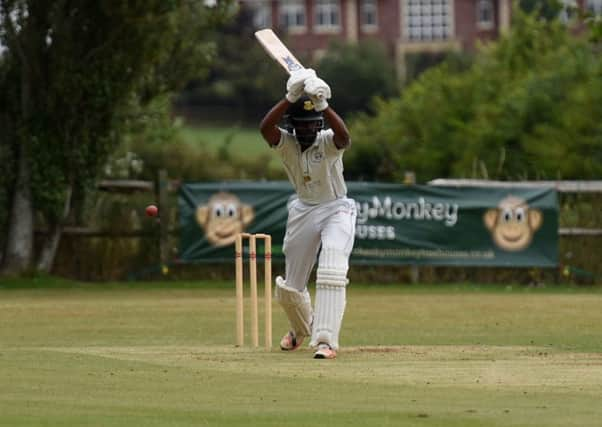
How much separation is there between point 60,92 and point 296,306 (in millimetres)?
10463

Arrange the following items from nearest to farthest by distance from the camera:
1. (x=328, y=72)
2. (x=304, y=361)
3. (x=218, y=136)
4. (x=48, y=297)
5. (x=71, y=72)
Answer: (x=304, y=361), (x=48, y=297), (x=71, y=72), (x=218, y=136), (x=328, y=72)

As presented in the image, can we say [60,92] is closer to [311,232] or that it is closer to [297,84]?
[311,232]

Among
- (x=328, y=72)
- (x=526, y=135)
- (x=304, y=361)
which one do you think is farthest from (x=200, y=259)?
(x=328, y=72)

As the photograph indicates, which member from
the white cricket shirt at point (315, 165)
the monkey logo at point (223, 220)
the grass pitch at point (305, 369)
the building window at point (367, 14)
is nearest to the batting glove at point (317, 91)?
the white cricket shirt at point (315, 165)

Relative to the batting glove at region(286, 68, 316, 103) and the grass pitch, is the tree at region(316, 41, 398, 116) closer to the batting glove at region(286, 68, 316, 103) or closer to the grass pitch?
the grass pitch

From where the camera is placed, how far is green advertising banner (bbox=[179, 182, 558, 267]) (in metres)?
21.0

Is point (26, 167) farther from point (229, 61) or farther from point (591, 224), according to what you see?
point (229, 61)

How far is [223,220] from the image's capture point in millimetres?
21156

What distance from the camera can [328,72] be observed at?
7600 centimetres

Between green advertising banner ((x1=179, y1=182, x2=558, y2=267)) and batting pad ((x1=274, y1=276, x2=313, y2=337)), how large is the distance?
9436mm

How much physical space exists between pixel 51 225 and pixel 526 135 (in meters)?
14.4

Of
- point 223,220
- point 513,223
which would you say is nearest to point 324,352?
point 223,220

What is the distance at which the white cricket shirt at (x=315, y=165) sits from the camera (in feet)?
35.8

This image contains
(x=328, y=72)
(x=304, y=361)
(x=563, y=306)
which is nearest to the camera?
(x=304, y=361)
